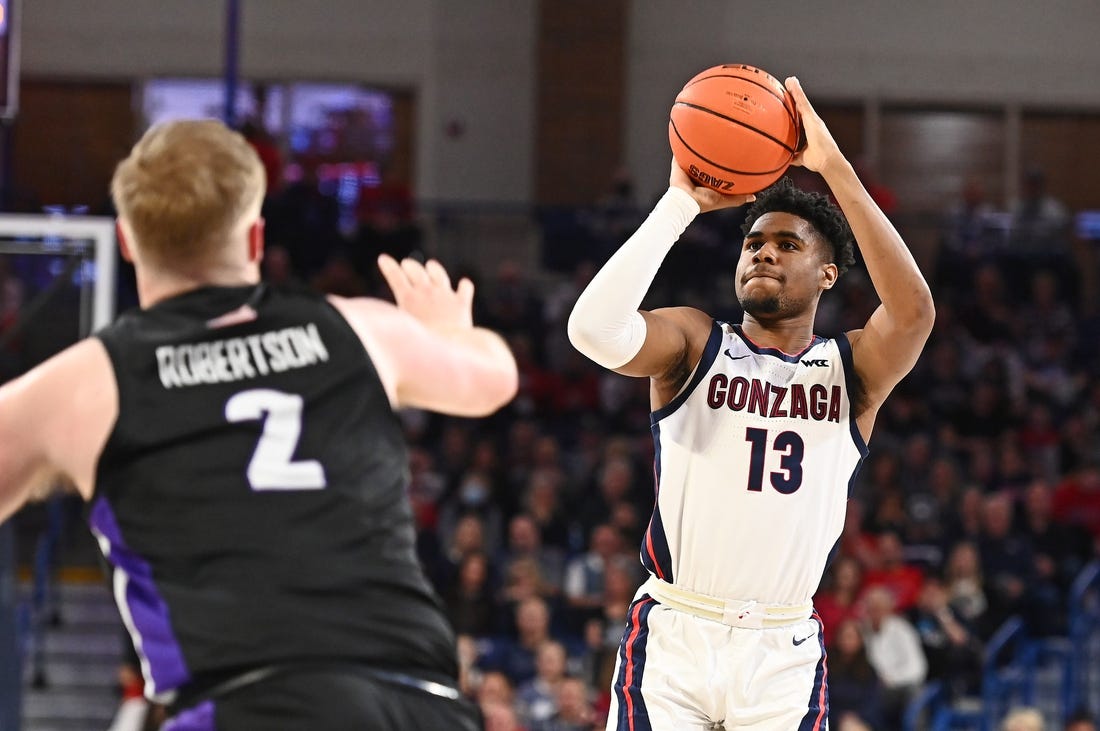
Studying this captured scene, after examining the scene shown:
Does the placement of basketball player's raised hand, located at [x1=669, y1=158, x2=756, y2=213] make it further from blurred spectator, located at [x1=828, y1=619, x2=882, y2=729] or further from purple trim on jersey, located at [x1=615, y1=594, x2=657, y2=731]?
blurred spectator, located at [x1=828, y1=619, x2=882, y2=729]

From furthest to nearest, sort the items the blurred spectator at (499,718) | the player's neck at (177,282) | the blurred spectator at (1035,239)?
the blurred spectator at (1035,239)
the blurred spectator at (499,718)
the player's neck at (177,282)

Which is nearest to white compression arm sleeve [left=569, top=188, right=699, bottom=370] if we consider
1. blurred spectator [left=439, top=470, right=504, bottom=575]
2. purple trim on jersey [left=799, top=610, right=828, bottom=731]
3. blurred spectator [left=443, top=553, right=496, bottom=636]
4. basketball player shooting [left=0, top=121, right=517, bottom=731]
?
purple trim on jersey [left=799, top=610, right=828, bottom=731]

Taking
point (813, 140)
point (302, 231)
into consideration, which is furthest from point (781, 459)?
point (302, 231)

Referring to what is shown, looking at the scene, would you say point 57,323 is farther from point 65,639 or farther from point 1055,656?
point 1055,656

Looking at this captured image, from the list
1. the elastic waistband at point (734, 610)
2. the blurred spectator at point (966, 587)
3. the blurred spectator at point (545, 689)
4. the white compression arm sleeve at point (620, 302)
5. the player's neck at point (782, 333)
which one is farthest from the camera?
the blurred spectator at point (966, 587)

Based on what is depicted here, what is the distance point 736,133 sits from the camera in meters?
4.57

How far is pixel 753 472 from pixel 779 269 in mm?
654

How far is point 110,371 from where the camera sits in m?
2.70

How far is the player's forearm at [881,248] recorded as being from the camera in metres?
4.53

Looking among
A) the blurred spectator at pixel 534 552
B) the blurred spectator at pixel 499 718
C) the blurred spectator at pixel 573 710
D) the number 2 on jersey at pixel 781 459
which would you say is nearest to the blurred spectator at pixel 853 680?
the blurred spectator at pixel 573 710

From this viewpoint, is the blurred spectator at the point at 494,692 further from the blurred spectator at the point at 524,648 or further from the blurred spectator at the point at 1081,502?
the blurred spectator at the point at 1081,502

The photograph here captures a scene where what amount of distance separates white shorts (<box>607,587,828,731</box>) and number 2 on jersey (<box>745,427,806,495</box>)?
16.5 inches

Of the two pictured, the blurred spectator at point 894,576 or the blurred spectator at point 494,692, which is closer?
the blurred spectator at point 494,692

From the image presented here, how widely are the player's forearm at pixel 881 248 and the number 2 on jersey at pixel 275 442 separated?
230 cm
